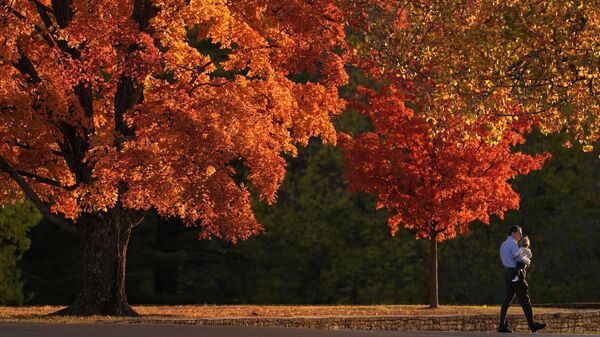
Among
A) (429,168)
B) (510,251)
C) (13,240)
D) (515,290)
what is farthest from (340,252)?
(510,251)

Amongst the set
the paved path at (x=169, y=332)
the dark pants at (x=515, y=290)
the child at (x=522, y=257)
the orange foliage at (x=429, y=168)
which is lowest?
the paved path at (x=169, y=332)

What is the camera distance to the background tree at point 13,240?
43.0 meters

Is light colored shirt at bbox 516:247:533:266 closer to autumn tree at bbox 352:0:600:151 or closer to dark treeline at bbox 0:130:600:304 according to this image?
autumn tree at bbox 352:0:600:151

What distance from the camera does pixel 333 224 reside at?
4744 cm

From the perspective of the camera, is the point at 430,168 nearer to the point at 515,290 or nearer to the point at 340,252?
the point at 515,290

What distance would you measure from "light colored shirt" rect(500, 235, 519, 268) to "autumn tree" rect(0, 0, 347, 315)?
5124 mm

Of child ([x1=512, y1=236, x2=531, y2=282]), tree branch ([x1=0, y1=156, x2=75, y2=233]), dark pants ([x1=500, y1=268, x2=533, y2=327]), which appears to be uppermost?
tree branch ([x1=0, y1=156, x2=75, y2=233])

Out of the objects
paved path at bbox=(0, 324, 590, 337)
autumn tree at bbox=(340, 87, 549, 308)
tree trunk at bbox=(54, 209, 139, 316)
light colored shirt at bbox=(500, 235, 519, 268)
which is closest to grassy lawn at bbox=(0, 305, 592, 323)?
tree trunk at bbox=(54, 209, 139, 316)

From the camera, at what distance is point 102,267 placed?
1083 inches

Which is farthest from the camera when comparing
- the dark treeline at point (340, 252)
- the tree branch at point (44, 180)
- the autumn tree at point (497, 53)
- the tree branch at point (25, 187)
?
the dark treeline at point (340, 252)

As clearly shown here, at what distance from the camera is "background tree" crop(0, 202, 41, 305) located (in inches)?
1694

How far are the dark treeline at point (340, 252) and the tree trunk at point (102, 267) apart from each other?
16.8 metres

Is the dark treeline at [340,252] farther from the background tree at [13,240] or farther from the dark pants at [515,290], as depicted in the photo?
the dark pants at [515,290]

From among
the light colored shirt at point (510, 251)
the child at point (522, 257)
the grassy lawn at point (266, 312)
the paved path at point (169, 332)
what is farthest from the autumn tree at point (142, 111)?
the child at point (522, 257)
